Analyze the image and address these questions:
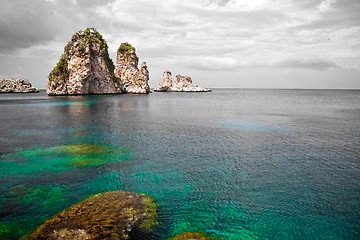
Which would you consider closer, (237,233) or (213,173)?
(237,233)

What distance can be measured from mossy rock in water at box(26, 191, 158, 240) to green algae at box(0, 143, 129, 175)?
6.71m

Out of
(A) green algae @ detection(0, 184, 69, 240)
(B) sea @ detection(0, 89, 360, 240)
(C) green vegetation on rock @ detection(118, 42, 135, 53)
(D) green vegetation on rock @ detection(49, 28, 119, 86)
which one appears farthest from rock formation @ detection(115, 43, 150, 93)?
(A) green algae @ detection(0, 184, 69, 240)

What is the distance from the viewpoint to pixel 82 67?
105125mm

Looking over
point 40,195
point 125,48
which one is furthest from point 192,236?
point 125,48

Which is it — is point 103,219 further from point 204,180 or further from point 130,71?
point 130,71

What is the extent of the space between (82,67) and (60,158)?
9942 cm

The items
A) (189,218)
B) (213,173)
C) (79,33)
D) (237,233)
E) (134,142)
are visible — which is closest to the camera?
(237,233)

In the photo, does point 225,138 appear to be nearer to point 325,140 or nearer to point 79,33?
point 325,140

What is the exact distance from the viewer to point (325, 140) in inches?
919

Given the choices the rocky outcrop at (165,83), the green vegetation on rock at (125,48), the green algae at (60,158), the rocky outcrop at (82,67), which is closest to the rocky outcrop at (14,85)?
the rocky outcrop at (82,67)

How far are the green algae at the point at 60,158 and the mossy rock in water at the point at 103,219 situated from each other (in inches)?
264

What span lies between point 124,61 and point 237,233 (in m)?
138

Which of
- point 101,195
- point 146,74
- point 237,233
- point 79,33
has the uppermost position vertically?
point 79,33

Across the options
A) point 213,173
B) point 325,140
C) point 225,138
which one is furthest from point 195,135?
point 325,140
